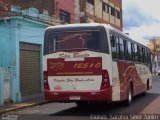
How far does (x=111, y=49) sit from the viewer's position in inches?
637

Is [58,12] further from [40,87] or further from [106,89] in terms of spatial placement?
[106,89]

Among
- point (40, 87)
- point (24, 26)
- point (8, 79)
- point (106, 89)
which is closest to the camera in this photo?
point (106, 89)

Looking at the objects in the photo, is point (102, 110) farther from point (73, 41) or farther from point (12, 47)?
point (12, 47)

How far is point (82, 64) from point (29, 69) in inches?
384

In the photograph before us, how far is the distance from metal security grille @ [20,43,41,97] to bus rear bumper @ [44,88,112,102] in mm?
8041

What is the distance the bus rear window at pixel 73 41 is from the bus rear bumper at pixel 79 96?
1581 mm

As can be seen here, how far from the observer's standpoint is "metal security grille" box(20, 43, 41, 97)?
24469 mm

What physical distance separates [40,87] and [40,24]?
12.6 ft

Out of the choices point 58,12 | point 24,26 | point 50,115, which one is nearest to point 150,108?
point 50,115

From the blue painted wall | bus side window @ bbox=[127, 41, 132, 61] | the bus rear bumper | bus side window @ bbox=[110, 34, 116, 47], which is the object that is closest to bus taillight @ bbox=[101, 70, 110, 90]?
the bus rear bumper

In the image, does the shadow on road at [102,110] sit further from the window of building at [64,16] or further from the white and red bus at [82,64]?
the window of building at [64,16]

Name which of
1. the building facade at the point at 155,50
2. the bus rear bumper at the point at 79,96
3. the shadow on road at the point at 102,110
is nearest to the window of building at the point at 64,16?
the shadow on road at the point at 102,110

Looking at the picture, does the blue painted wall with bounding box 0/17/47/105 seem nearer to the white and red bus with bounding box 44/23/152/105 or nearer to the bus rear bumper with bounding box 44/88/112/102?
the white and red bus with bounding box 44/23/152/105

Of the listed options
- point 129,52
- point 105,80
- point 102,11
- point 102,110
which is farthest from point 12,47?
point 102,11
